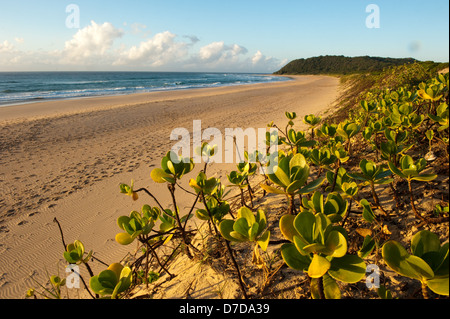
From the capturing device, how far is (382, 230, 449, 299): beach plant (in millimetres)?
677

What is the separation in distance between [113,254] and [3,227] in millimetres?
1874

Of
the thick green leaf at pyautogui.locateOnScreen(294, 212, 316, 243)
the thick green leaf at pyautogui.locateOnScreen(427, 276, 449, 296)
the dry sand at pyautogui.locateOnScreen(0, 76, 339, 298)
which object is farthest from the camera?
the dry sand at pyautogui.locateOnScreen(0, 76, 339, 298)

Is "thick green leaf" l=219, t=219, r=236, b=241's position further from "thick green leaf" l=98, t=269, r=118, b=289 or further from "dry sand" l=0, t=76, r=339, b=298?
"dry sand" l=0, t=76, r=339, b=298

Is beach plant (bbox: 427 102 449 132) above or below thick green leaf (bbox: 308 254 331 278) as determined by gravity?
above

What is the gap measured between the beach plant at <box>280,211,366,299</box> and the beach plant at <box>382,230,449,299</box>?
0.09 m

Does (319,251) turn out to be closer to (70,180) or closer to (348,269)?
(348,269)

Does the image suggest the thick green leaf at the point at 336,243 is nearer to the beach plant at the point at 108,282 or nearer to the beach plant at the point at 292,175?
the beach plant at the point at 292,175

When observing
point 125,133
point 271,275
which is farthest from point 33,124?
point 271,275

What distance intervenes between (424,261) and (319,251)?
283 millimetres

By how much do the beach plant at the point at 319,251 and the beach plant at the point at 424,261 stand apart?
0.31 feet

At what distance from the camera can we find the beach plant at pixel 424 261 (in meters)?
0.68

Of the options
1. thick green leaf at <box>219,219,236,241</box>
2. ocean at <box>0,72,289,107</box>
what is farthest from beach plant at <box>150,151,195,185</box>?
ocean at <box>0,72,289,107</box>

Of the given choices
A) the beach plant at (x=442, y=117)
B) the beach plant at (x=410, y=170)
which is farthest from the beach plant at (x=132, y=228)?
the beach plant at (x=442, y=117)
